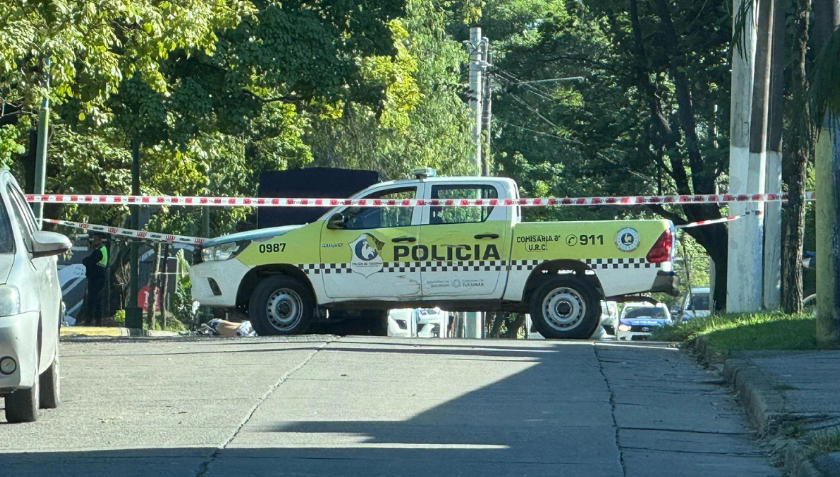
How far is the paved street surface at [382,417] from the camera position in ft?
22.2

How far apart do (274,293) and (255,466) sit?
8.70 meters

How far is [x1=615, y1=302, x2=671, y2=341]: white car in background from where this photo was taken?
129 feet

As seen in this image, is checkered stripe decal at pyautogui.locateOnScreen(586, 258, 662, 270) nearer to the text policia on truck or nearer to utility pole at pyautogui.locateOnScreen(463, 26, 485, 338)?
the text policia on truck

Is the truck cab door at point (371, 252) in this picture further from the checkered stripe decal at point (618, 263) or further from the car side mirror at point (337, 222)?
the checkered stripe decal at point (618, 263)

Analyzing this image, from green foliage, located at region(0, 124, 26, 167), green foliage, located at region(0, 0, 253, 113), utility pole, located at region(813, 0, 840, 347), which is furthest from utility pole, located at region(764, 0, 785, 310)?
green foliage, located at region(0, 124, 26, 167)

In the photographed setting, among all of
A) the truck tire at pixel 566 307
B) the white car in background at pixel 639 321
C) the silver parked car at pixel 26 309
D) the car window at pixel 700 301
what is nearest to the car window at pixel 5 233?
the silver parked car at pixel 26 309

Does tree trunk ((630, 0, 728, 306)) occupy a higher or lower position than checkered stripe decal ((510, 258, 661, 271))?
higher

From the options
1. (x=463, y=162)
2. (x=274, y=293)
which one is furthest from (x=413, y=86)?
(x=274, y=293)

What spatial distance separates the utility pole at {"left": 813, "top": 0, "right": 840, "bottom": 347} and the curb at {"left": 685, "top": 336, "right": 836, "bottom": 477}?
1.05 meters

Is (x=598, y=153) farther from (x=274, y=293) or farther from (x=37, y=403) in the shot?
(x=37, y=403)

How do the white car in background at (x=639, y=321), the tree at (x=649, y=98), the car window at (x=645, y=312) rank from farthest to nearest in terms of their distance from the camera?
the car window at (x=645, y=312) → the white car in background at (x=639, y=321) → the tree at (x=649, y=98)

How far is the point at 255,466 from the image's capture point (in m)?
6.59

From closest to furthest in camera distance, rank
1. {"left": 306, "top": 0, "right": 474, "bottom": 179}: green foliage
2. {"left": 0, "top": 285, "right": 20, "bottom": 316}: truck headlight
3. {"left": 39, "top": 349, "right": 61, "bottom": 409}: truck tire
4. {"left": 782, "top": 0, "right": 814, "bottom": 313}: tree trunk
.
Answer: {"left": 0, "top": 285, "right": 20, "bottom": 316}: truck headlight → {"left": 39, "top": 349, "right": 61, "bottom": 409}: truck tire → {"left": 782, "top": 0, "right": 814, "bottom": 313}: tree trunk → {"left": 306, "top": 0, "right": 474, "bottom": 179}: green foliage

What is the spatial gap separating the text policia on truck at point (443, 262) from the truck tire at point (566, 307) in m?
0.01
